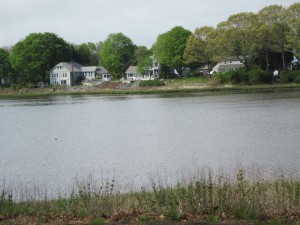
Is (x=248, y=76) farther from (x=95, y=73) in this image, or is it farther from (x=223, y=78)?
(x=95, y=73)

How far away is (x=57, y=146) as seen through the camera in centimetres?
3231

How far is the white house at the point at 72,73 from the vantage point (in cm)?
13312

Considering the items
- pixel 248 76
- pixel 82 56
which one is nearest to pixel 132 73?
pixel 82 56

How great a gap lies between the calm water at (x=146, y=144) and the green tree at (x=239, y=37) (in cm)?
3843

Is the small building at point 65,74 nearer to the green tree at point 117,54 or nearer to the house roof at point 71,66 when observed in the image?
the house roof at point 71,66

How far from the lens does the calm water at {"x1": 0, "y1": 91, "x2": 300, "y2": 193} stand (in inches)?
867

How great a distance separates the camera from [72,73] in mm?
135625

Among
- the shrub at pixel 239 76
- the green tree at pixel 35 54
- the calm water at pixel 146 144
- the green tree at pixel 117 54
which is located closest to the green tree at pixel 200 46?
the shrub at pixel 239 76

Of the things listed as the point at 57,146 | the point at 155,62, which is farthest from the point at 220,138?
the point at 155,62

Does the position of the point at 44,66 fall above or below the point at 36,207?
above

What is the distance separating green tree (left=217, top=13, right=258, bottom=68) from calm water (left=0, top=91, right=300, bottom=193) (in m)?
38.4

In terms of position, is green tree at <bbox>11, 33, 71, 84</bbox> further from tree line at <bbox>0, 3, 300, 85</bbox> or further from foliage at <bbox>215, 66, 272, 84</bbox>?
foliage at <bbox>215, 66, 272, 84</bbox>

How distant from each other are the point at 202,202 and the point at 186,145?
18042 mm

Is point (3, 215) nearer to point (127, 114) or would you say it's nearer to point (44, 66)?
point (127, 114)
